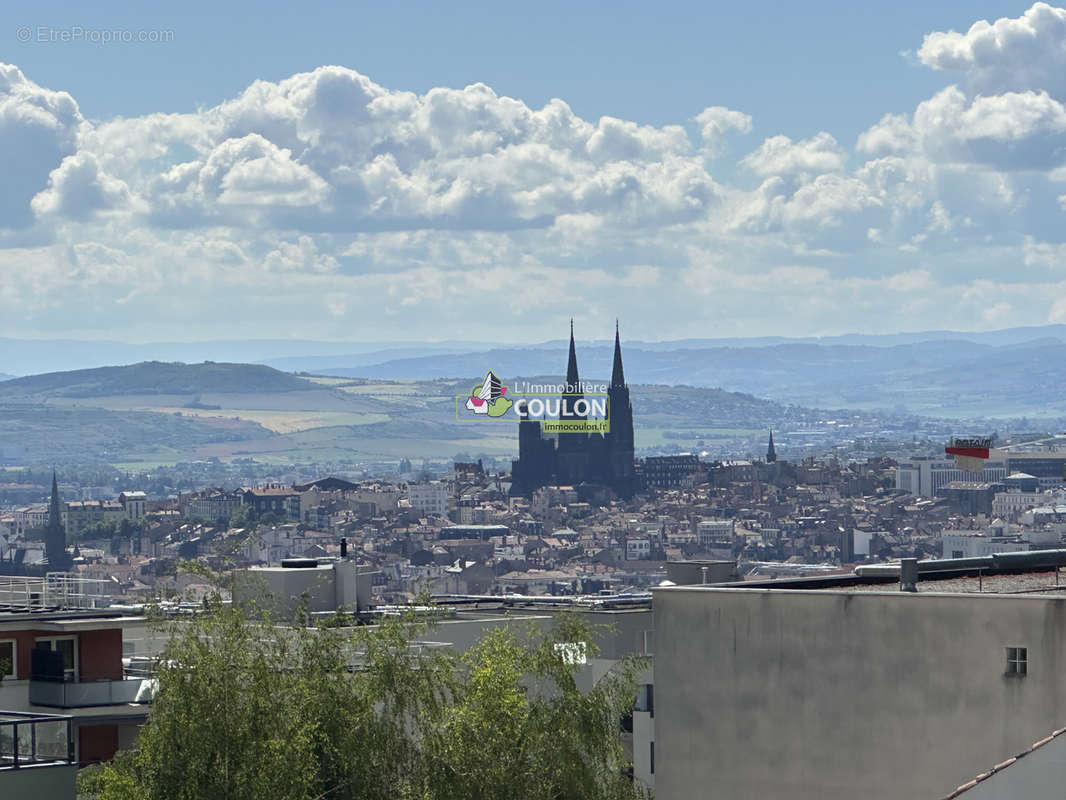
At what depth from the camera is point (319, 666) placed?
685 inches

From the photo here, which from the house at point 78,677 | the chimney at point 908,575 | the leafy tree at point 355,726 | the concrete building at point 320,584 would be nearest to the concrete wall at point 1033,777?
the leafy tree at point 355,726

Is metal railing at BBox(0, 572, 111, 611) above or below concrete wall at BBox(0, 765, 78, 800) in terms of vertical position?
above

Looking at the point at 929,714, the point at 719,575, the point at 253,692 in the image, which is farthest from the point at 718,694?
the point at 719,575

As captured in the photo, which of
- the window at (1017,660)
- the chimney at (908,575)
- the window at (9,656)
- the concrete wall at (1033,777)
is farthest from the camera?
the window at (9,656)

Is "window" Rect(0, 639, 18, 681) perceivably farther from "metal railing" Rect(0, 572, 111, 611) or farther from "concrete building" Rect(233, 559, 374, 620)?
"concrete building" Rect(233, 559, 374, 620)

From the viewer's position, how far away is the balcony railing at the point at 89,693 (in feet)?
80.7

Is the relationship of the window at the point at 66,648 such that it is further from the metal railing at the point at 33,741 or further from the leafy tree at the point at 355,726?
the leafy tree at the point at 355,726

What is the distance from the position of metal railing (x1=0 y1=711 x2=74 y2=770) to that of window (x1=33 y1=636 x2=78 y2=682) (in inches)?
175

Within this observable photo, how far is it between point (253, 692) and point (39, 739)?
4958mm

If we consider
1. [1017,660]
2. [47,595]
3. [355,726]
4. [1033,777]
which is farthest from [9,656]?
[1033,777]

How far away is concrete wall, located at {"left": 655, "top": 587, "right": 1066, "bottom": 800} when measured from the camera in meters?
16.7

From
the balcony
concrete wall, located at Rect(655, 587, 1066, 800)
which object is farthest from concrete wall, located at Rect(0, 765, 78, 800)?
concrete wall, located at Rect(655, 587, 1066, 800)

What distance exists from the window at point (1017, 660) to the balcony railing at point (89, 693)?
11914 mm

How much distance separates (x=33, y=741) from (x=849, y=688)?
27.0 ft
